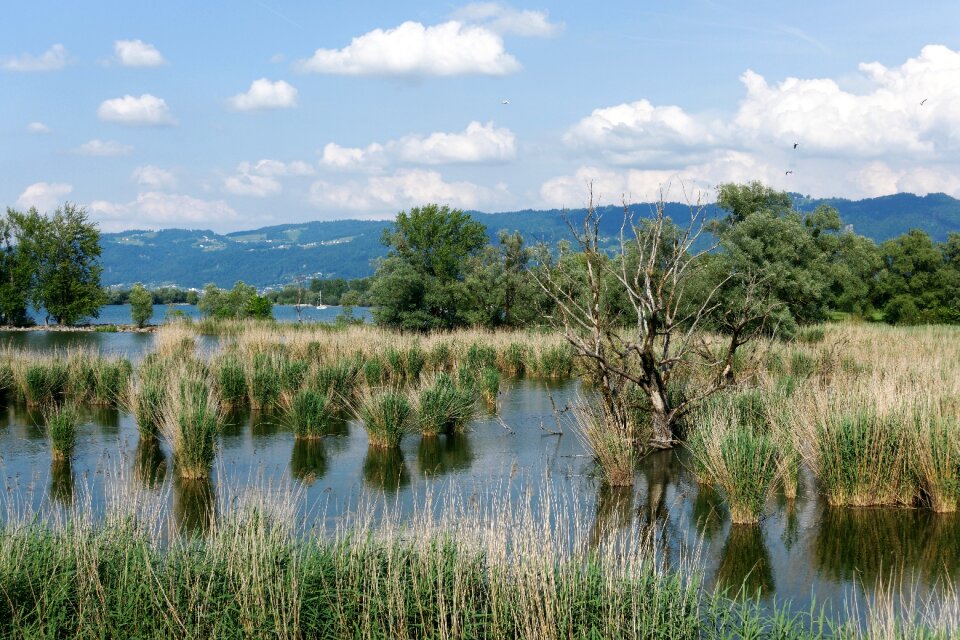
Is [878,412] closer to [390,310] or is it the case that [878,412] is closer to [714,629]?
[714,629]

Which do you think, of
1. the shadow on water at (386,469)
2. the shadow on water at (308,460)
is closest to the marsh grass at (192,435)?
the shadow on water at (308,460)

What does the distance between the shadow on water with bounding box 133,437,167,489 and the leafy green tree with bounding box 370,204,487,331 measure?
58.7 feet

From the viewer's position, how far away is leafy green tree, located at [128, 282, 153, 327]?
44219mm

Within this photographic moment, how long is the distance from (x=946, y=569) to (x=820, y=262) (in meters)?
20.0

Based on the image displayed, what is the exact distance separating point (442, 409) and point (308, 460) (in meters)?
2.55

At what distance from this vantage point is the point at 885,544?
26.0ft

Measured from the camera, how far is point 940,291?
4616cm

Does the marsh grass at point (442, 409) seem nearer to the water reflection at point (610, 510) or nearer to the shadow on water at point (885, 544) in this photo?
the water reflection at point (610, 510)

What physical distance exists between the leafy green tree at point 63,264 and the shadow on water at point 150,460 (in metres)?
36.1

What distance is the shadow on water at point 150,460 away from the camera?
421 inches

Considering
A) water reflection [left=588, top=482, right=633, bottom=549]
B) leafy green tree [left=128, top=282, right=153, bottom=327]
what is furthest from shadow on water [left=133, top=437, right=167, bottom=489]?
leafy green tree [left=128, top=282, right=153, bottom=327]

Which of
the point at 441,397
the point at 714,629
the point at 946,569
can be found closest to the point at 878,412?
the point at 946,569

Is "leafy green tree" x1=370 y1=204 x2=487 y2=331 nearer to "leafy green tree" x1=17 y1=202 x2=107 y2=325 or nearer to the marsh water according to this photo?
the marsh water

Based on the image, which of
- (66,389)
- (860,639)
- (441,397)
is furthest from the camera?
(66,389)
